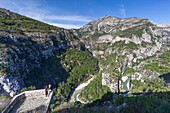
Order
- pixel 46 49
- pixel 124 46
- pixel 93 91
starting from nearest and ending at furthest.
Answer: pixel 93 91 < pixel 46 49 < pixel 124 46

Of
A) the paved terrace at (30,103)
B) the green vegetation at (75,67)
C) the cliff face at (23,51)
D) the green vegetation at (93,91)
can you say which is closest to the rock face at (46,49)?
the cliff face at (23,51)

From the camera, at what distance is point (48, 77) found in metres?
83.5

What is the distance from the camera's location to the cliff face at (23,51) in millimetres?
59125

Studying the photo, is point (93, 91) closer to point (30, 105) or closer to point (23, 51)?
point (23, 51)

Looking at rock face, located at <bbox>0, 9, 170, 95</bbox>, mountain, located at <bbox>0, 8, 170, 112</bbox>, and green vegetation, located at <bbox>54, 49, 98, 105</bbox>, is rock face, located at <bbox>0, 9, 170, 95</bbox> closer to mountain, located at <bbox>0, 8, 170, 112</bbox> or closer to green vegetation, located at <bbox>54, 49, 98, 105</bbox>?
mountain, located at <bbox>0, 8, 170, 112</bbox>

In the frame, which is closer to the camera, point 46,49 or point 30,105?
point 30,105

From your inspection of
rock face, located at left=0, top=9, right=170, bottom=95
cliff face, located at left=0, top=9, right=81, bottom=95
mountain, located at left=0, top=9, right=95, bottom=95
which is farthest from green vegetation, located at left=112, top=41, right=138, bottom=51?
mountain, located at left=0, top=9, right=95, bottom=95

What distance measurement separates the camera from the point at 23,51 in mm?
79562

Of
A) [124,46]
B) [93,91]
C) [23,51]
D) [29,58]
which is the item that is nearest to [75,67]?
[93,91]

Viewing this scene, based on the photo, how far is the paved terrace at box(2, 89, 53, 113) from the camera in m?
13.3

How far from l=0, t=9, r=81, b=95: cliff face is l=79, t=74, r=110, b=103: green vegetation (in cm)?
1519

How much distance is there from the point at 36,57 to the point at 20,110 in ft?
254

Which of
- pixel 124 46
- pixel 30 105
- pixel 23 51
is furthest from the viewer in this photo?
pixel 124 46

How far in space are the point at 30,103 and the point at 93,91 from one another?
75.6 m
